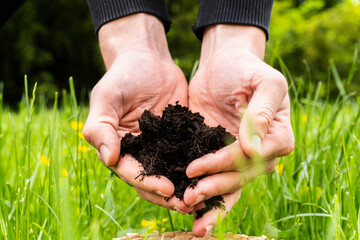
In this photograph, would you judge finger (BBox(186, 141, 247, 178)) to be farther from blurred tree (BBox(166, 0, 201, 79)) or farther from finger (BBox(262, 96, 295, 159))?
blurred tree (BBox(166, 0, 201, 79))

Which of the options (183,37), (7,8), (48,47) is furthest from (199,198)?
(48,47)

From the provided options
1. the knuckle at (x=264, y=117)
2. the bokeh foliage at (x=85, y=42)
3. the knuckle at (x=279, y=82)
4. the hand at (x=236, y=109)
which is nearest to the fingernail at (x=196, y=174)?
the hand at (x=236, y=109)

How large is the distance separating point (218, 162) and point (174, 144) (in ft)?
0.49

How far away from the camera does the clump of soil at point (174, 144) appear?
1.10 metres

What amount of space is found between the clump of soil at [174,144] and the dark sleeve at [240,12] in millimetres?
600

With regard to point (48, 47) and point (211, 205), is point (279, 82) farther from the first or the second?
point (48, 47)

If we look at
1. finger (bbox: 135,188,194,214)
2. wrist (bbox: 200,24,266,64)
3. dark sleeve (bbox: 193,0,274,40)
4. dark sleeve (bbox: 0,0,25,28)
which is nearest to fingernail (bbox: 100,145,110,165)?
finger (bbox: 135,188,194,214)

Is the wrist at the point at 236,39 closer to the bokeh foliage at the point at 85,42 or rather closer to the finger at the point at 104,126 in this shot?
the finger at the point at 104,126

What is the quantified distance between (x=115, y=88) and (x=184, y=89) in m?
0.44

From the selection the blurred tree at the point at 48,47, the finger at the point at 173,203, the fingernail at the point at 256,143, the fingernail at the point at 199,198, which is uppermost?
the fingernail at the point at 256,143

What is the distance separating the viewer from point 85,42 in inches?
378

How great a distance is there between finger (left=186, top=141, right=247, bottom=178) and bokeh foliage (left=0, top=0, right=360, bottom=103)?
7.16 meters

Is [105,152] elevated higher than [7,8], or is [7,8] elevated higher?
[7,8]

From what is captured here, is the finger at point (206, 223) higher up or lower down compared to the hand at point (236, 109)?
lower down
